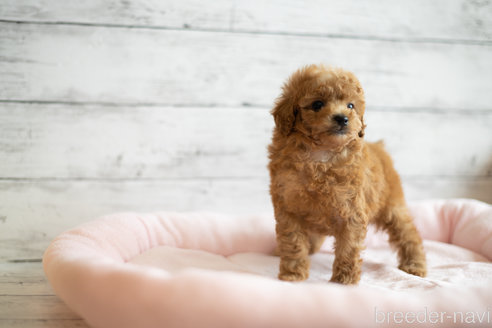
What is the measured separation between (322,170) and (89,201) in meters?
1.52

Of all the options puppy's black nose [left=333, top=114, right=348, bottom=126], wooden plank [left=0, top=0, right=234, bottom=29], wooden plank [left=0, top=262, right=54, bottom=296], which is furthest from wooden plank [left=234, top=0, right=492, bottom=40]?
wooden plank [left=0, top=262, right=54, bottom=296]

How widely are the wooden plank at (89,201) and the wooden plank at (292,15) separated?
948 millimetres

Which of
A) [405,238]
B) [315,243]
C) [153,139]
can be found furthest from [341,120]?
[153,139]

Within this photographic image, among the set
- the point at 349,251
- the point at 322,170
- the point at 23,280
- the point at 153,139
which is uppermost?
the point at 322,170

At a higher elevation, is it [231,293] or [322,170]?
[322,170]

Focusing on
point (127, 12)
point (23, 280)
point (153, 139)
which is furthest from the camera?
point (153, 139)

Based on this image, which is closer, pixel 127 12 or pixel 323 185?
pixel 323 185

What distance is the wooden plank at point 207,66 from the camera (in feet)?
7.52

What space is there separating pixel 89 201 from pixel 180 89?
0.86 meters

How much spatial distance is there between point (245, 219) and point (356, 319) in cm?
121

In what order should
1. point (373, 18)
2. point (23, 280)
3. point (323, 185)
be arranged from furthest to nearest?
point (373, 18) → point (23, 280) → point (323, 185)

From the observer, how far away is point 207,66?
2453mm

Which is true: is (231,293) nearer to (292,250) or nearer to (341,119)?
(292,250)

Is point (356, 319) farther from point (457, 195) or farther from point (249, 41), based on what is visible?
point (457, 195)
